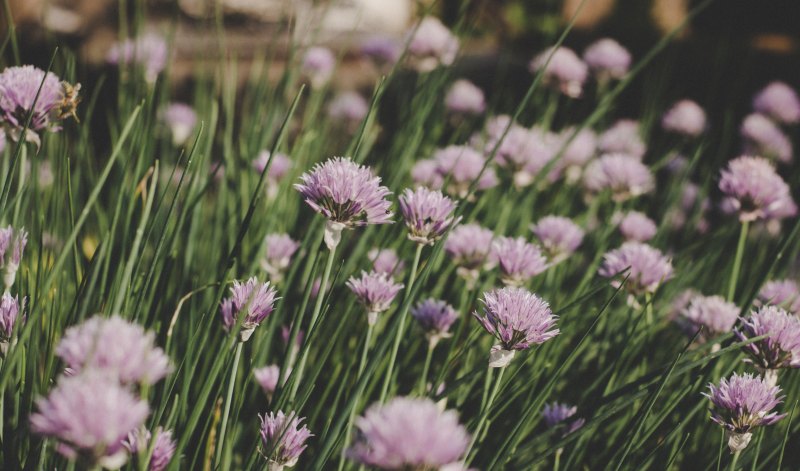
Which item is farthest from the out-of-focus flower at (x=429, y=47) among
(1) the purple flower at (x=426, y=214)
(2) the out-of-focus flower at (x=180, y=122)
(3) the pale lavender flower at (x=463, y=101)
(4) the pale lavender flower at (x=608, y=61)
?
(1) the purple flower at (x=426, y=214)

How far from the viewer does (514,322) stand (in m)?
0.67

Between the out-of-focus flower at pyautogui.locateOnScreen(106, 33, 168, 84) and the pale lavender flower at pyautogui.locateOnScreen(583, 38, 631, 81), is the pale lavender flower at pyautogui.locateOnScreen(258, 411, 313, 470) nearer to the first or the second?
the out-of-focus flower at pyautogui.locateOnScreen(106, 33, 168, 84)

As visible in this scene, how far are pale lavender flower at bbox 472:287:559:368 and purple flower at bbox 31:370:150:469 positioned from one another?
0.39 m

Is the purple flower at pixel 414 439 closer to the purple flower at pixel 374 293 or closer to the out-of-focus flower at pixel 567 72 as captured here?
the purple flower at pixel 374 293

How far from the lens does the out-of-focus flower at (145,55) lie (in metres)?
1.47

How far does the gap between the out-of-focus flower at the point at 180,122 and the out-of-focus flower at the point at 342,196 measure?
3.46 ft

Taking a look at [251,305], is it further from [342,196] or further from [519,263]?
[519,263]

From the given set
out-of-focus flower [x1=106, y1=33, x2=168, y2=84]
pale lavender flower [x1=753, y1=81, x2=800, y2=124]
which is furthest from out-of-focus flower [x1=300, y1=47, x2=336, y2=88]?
pale lavender flower [x1=753, y1=81, x2=800, y2=124]

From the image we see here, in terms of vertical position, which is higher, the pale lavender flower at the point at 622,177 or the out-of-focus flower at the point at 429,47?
the out-of-focus flower at the point at 429,47

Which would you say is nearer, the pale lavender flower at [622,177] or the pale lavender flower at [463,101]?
the pale lavender flower at [622,177]

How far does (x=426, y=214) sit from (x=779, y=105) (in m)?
1.80

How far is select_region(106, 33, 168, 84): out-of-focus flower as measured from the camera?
147cm

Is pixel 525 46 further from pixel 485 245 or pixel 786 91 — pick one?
pixel 485 245

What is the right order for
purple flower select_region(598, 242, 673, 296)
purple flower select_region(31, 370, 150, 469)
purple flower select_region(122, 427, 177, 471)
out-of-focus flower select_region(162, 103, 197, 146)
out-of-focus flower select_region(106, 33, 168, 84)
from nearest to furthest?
1. purple flower select_region(31, 370, 150, 469)
2. purple flower select_region(122, 427, 177, 471)
3. purple flower select_region(598, 242, 673, 296)
4. out-of-focus flower select_region(106, 33, 168, 84)
5. out-of-focus flower select_region(162, 103, 197, 146)
